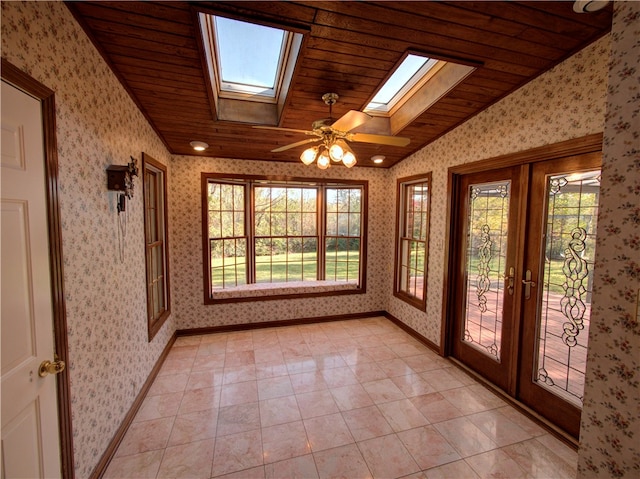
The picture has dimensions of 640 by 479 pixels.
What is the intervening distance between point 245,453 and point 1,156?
208 cm

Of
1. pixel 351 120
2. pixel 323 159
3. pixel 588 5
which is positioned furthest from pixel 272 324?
pixel 588 5

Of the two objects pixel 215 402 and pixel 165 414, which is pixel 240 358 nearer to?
pixel 215 402

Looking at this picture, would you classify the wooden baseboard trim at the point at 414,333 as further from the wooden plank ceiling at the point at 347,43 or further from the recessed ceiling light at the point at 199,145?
the recessed ceiling light at the point at 199,145

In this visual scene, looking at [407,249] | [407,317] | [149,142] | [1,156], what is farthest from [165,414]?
[407,249]

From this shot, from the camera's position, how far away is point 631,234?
3.50 feet

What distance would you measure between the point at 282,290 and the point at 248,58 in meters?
2.89

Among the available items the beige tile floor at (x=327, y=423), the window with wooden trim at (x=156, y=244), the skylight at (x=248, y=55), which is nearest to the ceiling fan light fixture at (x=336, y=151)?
the skylight at (x=248, y=55)

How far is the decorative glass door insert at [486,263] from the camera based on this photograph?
2.71 m

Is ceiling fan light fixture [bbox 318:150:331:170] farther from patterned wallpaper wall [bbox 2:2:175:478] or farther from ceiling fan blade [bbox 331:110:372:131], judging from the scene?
patterned wallpaper wall [bbox 2:2:175:478]

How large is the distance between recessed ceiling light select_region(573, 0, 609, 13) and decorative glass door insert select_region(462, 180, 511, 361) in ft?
4.24

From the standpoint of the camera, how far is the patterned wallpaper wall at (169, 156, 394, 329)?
3717 millimetres

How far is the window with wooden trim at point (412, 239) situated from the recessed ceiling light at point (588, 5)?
203 centimetres

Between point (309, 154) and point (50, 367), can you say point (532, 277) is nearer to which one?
point (309, 154)

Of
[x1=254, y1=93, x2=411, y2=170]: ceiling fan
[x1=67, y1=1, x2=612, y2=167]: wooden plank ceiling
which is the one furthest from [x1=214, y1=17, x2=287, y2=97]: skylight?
[x1=254, y1=93, x2=411, y2=170]: ceiling fan
